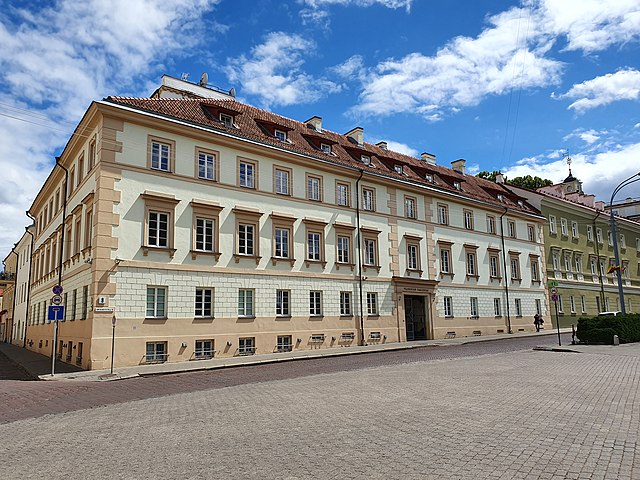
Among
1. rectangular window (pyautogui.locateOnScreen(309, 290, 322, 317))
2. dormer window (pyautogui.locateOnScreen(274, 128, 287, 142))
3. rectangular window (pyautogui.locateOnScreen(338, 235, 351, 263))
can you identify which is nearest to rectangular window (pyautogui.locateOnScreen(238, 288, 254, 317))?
rectangular window (pyautogui.locateOnScreen(309, 290, 322, 317))

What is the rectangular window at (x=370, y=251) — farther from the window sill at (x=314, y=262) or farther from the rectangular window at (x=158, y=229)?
the rectangular window at (x=158, y=229)

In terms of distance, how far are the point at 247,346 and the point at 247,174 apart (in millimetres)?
8319

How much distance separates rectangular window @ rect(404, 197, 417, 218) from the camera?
3303cm

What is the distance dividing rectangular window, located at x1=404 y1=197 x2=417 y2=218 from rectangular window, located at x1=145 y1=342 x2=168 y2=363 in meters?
17.6

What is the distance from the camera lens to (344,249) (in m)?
29.2

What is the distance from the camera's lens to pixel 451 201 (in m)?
36.2

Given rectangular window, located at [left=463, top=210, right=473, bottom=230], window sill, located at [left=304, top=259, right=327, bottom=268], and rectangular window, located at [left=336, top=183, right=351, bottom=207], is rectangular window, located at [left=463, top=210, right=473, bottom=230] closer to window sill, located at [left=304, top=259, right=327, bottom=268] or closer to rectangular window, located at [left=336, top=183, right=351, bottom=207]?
rectangular window, located at [left=336, top=183, right=351, bottom=207]

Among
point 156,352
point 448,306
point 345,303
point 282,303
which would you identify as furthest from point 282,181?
point 448,306

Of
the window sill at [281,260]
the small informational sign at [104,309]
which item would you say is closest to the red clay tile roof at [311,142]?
the window sill at [281,260]

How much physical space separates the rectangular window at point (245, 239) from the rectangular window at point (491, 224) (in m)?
21.1

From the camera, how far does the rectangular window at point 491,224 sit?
39.0 metres

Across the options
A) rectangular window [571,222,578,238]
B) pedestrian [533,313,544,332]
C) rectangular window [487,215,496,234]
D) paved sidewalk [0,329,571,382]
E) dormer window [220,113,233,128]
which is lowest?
paved sidewalk [0,329,571,382]

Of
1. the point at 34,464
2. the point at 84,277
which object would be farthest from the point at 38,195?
the point at 34,464

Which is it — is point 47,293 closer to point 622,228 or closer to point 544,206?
point 544,206
